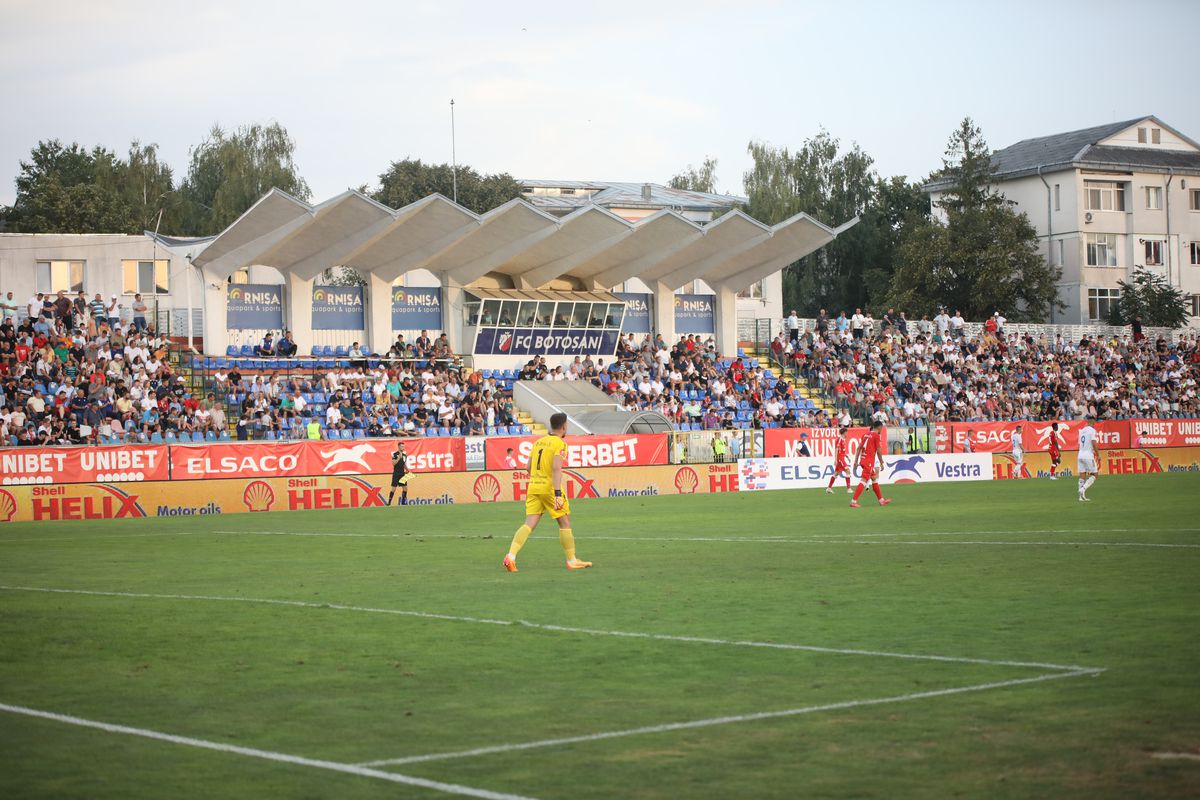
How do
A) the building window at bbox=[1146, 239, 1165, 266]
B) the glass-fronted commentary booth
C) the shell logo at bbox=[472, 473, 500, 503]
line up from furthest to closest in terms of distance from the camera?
the building window at bbox=[1146, 239, 1165, 266] → the glass-fronted commentary booth → the shell logo at bbox=[472, 473, 500, 503]

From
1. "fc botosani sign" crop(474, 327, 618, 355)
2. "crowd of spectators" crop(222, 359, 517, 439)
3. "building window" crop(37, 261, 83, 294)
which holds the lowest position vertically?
"crowd of spectators" crop(222, 359, 517, 439)

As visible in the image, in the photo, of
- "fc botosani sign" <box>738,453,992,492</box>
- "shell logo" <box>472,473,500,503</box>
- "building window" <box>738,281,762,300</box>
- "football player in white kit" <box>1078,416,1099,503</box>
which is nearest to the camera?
"football player in white kit" <box>1078,416,1099,503</box>

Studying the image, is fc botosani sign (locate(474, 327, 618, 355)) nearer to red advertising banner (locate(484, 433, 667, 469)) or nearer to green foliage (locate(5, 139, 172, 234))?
red advertising banner (locate(484, 433, 667, 469))

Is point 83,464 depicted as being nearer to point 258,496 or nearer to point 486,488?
point 258,496

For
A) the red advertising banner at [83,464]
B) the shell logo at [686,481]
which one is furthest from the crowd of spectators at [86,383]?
the shell logo at [686,481]

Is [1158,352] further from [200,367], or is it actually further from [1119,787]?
[1119,787]

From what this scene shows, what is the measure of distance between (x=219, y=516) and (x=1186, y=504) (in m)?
23.0

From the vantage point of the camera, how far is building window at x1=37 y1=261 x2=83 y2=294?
53344 mm

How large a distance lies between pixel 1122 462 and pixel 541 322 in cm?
2373

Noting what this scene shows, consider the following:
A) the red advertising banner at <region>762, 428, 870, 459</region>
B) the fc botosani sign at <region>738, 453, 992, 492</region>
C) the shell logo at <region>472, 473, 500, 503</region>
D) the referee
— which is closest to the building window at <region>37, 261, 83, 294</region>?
the referee

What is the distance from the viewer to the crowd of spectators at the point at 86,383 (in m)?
38.0

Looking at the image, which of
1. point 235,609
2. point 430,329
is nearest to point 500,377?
point 430,329

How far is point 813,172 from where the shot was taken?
9950 centimetres

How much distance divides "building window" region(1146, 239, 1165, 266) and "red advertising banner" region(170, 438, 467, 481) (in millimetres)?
59811
